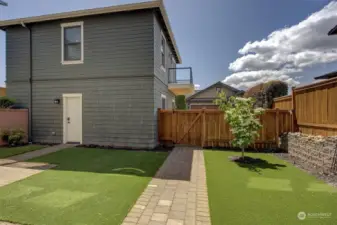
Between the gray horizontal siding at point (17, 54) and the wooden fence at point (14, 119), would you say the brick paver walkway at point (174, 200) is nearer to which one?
the wooden fence at point (14, 119)

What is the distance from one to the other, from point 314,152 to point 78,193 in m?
5.94

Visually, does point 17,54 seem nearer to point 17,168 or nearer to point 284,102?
point 17,168

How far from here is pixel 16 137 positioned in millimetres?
8414

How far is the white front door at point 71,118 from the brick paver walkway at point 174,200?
5.34m

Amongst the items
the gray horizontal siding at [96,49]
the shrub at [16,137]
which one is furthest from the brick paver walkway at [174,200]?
the shrub at [16,137]

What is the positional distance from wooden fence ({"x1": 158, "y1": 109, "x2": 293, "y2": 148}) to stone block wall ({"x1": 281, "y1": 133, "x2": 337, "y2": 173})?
1147mm

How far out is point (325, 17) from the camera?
27.5ft

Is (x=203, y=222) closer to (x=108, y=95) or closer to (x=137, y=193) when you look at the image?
(x=137, y=193)

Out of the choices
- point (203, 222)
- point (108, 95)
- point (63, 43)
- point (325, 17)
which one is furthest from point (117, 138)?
point (325, 17)

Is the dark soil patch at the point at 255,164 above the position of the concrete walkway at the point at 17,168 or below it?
below

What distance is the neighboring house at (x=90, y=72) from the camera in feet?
27.1

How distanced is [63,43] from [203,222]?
30.9ft

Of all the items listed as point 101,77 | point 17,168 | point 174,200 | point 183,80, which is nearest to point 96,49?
point 101,77

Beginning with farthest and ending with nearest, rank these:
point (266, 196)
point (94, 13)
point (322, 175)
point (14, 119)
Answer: point (14, 119) < point (94, 13) < point (322, 175) < point (266, 196)
